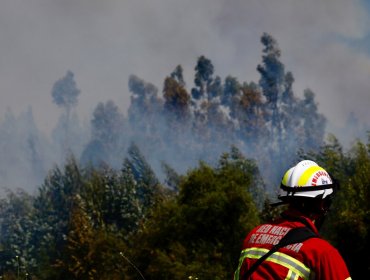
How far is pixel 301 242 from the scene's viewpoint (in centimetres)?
481

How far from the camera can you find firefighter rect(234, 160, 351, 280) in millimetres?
4719

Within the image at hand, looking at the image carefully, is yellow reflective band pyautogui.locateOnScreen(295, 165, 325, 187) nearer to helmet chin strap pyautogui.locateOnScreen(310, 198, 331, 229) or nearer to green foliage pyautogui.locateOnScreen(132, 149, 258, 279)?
helmet chin strap pyautogui.locateOnScreen(310, 198, 331, 229)

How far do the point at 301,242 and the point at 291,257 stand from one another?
0.36ft

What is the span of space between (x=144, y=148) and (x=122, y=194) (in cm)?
10284

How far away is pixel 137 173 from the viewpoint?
94.1 m

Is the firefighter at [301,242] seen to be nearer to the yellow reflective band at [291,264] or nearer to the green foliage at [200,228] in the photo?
the yellow reflective band at [291,264]

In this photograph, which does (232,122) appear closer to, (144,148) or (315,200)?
(144,148)

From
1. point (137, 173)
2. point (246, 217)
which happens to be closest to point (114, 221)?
point (246, 217)

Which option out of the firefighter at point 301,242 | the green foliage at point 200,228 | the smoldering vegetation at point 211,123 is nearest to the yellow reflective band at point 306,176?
the firefighter at point 301,242

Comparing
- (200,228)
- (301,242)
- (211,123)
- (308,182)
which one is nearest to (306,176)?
(308,182)

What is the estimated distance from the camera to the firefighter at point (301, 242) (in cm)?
472

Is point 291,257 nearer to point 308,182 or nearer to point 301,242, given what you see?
point 301,242

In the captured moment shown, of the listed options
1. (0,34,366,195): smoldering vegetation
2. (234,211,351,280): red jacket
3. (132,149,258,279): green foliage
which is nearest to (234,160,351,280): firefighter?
(234,211,351,280): red jacket

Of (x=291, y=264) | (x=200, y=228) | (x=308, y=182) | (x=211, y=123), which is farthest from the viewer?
(x=211, y=123)
